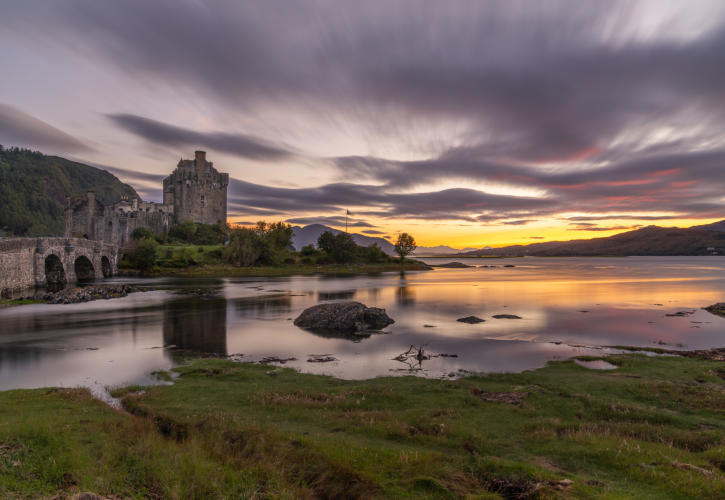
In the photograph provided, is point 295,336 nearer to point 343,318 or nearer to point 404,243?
point 343,318

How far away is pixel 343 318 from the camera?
3228 cm

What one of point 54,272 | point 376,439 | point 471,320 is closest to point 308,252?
point 54,272

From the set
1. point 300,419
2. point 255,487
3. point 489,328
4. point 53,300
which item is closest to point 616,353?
point 489,328

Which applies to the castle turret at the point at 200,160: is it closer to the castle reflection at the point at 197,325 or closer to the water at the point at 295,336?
the water at the point at 295,336

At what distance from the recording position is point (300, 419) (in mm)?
12562

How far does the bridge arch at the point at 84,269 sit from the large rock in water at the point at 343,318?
7502 cm

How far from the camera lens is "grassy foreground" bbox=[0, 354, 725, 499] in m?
7.30

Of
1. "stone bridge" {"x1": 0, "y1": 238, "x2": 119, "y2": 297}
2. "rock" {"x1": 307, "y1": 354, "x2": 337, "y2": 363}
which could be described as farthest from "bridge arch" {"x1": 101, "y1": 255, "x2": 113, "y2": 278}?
"rock" {"x1": 307, "y1": 354, "x2": 337, "y2": 363}

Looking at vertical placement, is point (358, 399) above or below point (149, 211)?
below

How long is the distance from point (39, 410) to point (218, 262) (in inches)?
3956

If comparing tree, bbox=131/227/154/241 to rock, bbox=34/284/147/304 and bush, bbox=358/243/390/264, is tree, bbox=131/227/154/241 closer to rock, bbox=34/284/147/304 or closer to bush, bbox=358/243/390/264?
rock, bbox=34/284/147/304

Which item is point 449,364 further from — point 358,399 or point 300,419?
point 300,419

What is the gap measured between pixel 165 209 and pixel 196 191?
13.4 metres

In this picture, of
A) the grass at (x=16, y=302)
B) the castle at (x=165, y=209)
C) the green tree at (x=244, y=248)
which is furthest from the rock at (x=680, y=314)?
the castle at (x=165, y=209)
